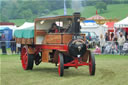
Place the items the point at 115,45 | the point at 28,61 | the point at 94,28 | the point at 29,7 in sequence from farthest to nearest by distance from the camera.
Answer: the point at 29,7, the point at 94,28, the point at 115,45, the point at 28,61

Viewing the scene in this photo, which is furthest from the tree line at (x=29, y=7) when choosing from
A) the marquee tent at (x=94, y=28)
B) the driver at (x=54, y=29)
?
the driver at (x=54, y=29)

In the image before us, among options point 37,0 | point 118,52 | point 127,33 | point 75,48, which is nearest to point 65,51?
point 75,48

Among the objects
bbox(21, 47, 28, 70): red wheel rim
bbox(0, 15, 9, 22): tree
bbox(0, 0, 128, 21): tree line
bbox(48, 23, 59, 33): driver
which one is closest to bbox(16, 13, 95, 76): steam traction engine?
bbox(21, 47, 28, 70): red wheel rim

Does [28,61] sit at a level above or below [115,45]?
above

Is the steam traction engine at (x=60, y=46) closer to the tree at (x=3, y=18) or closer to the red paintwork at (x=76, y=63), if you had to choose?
the red paintwork at (x=76, y=63)

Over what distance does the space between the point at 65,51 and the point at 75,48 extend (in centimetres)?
35

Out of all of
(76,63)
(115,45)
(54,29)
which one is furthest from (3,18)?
(76,63)

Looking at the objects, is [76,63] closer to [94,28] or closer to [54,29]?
[54,29]

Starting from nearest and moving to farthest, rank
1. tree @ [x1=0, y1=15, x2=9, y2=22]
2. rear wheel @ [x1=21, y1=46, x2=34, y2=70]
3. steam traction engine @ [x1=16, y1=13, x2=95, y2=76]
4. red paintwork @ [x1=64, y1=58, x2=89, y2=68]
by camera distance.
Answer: steam traction engine @ [x1=16, y1=13, x2=95, y2=76] → red paintwork @ [x1=64, y1=58, x2=89, y2=68] → rear wheel @ [x1=21, y1=46, x2=34, y2=70] → tree @ [x1=0, y1=15, x2=9, y2=22]

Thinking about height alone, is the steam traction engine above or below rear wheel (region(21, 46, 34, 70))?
above

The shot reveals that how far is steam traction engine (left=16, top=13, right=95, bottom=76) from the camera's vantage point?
11664 millimetres

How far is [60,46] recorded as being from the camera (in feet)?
39.7

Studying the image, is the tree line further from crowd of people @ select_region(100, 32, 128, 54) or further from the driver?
the driver

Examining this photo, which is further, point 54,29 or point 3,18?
point 3,18
